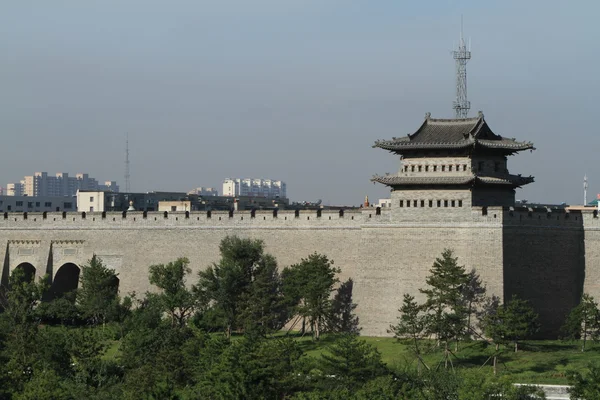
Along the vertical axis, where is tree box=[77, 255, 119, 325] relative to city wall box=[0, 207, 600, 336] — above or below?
below

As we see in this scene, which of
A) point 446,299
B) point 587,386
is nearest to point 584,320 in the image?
point 446,299

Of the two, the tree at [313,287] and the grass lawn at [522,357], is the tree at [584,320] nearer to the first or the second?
the grass lawn at [522,357]

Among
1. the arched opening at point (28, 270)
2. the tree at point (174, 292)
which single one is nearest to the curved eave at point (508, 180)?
the tree at point (174, 292)

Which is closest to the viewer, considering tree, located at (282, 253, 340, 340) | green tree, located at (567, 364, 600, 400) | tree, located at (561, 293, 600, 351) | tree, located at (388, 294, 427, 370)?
green tree, located at (567, 364, 600, 400)

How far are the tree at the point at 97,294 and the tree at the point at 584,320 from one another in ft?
69.2

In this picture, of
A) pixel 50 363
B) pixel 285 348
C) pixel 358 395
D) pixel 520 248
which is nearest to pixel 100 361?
pixel 50 363

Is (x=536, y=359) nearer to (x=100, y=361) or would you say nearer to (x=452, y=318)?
(x=452, y=318)

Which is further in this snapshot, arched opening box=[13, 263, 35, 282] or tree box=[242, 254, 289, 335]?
arched opening box=[13, 263, 35, 282]

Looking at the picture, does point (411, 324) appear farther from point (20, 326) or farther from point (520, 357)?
point (20, 326)

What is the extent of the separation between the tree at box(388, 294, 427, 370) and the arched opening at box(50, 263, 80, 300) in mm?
20432

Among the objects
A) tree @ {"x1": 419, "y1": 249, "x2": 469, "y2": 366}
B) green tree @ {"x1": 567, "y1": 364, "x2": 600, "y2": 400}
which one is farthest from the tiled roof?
green tree @ {"x1": 567, "y1": 364, "x2": 600, "y2": 400}

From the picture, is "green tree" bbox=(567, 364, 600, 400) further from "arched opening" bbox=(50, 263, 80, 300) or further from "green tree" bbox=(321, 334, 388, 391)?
"arched opening" bbox=(50, 263, 80, 300)

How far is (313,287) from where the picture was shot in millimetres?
54188

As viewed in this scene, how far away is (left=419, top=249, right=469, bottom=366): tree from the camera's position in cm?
4950
